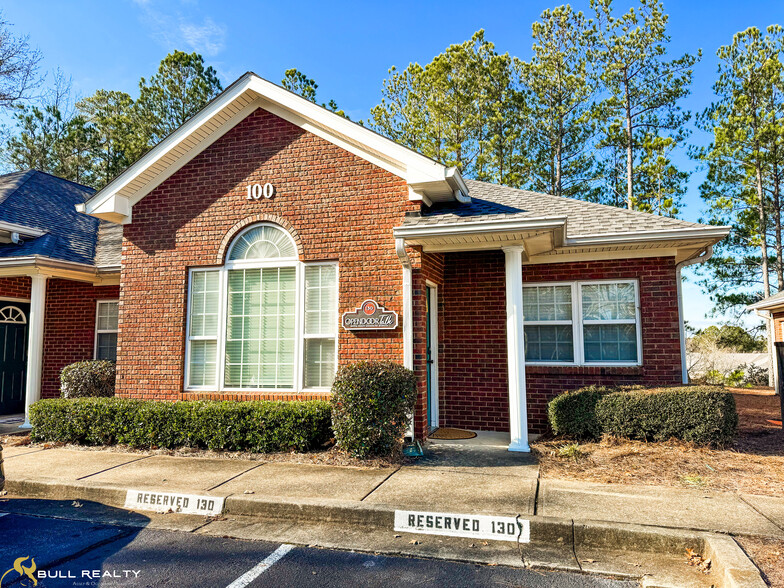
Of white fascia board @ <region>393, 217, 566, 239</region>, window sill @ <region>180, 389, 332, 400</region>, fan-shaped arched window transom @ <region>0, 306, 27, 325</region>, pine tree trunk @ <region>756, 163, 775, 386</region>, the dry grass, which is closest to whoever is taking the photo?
the dry grass

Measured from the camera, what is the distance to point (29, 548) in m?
4.67

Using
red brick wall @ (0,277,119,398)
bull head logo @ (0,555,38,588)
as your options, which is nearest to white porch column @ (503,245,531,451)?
bull head logo @ (0,555,38,588)

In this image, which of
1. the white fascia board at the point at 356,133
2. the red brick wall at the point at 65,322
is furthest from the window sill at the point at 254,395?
the red brick wall at the point at 65,322

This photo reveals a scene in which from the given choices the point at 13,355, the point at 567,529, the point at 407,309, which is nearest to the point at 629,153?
the point at 407,309

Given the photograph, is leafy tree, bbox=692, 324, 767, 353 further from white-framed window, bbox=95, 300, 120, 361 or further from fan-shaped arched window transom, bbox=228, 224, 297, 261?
white-framed window, bbox=95, 300, 120, 361

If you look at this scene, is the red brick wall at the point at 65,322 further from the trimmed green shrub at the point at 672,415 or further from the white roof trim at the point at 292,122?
the trimmed green shrub at the point at 672,415

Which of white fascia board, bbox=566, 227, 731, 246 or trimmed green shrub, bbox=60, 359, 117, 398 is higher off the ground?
white fascia board, bbox=566, 227, 731, 246

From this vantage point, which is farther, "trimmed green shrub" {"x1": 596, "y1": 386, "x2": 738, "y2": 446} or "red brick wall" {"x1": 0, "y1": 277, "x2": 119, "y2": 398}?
"red brick wall" {"x1": 0, "y1": 277, "x2": 119, "y2": 398}

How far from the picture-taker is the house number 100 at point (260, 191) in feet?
29.3

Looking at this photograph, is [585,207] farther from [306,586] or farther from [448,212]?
[306,586]

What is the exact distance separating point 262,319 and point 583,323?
Answer: 5.29m

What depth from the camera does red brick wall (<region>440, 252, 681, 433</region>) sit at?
8727 millimetres

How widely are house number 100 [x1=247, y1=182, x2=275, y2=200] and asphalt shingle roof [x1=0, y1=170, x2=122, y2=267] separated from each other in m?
4.05

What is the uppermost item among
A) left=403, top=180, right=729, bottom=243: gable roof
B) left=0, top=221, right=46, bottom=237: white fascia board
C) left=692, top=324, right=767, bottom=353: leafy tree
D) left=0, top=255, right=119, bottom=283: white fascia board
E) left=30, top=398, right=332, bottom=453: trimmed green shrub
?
left=0, top=221, right=46, bottom=237: white fascia board
